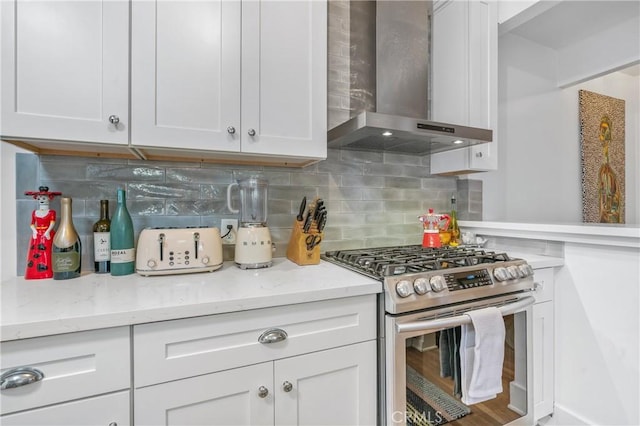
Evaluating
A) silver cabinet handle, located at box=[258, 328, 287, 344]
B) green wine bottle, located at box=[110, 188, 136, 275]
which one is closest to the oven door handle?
silver cabinet handle, located at box=[258, 328, 287, 344]

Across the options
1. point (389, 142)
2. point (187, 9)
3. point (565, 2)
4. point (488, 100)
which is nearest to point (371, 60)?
point (389, 142)

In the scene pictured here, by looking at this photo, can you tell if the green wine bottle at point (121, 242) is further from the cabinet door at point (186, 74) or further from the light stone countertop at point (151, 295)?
the cabinet door at point (186, 74)

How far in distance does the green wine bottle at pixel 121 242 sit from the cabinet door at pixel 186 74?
12.7 inches

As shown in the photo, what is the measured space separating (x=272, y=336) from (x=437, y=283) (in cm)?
68

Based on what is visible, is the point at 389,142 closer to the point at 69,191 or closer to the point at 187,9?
the point at 187,9

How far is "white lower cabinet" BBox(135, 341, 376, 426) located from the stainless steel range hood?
1058mm

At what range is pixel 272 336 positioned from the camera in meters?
1.01

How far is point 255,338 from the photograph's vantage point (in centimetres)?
100

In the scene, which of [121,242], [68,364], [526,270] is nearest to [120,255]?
[121,242]

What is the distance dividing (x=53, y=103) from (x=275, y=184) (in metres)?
0.97

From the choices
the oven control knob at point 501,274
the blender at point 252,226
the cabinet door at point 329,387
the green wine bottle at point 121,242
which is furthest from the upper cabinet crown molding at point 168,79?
the oven control knob at point 501,274

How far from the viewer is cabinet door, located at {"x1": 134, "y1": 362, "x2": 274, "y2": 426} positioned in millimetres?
882

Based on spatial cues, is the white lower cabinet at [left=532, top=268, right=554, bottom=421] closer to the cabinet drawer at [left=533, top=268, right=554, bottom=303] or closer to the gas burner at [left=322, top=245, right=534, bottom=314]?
the cabinet drawer at [left=533, top=268, right=554, bottom=303]

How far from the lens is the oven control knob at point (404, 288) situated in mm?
1145
